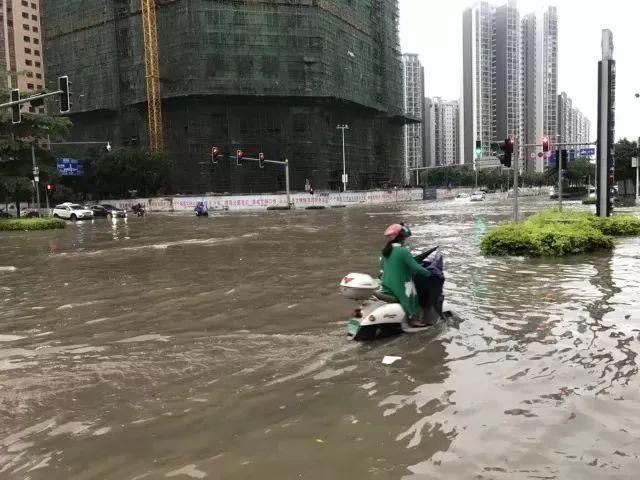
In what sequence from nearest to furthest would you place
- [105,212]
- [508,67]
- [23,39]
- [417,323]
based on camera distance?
[417,323] → [105,212] → [508,67] → [23,39]

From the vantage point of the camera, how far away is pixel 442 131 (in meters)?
A: 129

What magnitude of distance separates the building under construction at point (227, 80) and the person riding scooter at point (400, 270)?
237 feet

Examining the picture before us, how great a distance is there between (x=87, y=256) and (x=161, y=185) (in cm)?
5502

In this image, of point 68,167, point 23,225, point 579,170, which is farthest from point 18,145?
point 579,170

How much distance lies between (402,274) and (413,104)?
121 meters

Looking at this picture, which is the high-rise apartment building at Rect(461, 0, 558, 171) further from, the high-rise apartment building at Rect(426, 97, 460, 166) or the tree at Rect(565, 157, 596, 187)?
the high-rise apartment building at Rect(426, 97, 460, 166)

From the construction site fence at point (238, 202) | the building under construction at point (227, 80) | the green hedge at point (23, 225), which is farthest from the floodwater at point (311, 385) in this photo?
the building under construction at point (227, 80)

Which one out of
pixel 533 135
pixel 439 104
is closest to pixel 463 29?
pixel 533 135

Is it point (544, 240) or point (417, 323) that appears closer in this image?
point (417, 323)

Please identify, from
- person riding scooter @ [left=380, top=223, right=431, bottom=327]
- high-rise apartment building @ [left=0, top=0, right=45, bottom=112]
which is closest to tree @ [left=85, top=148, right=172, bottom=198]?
high-rise apartment building @ [left=0, top=0, right=45, bottom=112]

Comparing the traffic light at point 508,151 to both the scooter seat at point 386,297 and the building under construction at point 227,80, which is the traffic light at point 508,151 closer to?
the scooter seat at point 386,297

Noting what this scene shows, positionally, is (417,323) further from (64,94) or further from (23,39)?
(23,39)

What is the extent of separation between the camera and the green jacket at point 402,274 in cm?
703

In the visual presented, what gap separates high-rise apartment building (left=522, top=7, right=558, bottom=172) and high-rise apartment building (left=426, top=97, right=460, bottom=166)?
156 feet
